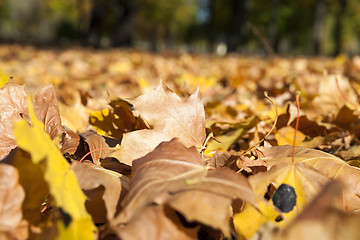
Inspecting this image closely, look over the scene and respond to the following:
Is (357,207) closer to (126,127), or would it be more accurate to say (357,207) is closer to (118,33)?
(126,127)

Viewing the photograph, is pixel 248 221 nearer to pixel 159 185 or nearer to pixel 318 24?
pixel 159 185

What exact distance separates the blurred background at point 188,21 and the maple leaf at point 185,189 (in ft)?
34.8

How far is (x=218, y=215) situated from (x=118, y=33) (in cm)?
1770

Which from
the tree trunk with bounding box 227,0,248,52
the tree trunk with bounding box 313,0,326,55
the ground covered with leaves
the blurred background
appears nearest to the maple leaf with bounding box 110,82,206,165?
the ground covered with leaves

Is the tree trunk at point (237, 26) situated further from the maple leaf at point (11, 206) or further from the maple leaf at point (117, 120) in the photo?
the maple leaf at point (11, 206)

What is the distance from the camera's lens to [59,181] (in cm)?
48

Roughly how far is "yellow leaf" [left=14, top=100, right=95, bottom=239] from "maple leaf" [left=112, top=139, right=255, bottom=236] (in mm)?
46

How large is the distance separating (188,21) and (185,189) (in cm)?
3834

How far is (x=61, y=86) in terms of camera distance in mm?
2783

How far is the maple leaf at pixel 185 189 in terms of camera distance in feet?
1.52

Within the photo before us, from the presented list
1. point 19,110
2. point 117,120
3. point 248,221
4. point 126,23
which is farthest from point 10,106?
point 126,23

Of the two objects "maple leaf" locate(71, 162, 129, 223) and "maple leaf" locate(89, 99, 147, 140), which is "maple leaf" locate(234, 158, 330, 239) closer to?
"maple leaf" locate(71, 162, 129, 223)

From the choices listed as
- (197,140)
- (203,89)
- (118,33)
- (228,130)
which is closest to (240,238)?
(197,140)

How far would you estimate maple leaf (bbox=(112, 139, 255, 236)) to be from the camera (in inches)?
18.2
